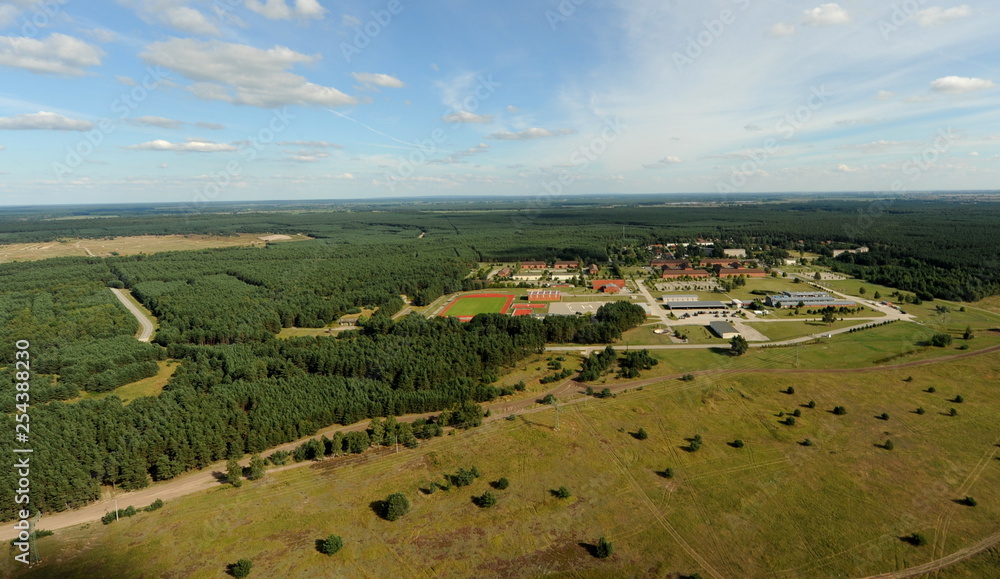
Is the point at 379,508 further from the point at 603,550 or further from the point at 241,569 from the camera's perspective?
the point at 603,550

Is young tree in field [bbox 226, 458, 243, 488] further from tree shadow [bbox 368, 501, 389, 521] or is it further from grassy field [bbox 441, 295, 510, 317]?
grassy field [bbox 441, 295, 510, 317]

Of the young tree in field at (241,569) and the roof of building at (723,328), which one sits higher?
the roof of building at (723,328)

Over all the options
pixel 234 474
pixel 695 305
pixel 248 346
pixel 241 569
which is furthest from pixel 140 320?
pixel 695 305

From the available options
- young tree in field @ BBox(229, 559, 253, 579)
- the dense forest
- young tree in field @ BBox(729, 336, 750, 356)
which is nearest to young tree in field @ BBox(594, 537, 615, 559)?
young tree in field @ BBox(229, 559, 253, 579)

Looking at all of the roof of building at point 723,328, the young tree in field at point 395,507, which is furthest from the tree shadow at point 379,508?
the roof of building at point 723,328

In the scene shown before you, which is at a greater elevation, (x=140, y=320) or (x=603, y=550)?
(x=140, y=320)

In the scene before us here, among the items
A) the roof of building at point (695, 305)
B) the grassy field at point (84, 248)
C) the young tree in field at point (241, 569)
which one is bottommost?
the young tree in field at point (241, 569)

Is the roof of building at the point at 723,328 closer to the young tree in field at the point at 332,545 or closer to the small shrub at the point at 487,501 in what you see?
the small shrub at the point at 487,501
